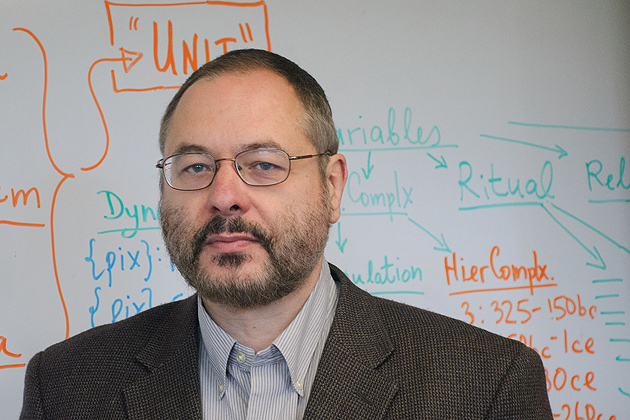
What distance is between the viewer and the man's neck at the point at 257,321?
1.32 metres

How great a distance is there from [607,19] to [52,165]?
6.94 ft

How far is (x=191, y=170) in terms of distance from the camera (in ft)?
4.26

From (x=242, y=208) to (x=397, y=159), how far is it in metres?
1.10

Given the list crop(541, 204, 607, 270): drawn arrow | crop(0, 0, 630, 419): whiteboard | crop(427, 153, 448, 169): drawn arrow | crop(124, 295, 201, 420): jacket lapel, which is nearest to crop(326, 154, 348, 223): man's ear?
crop(124, 295, 201, 420): jacket lapel

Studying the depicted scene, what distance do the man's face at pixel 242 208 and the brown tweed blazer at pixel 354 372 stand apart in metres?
0.18

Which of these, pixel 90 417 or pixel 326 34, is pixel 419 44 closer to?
pixel 326 34

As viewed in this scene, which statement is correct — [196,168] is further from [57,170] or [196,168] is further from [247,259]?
[57,170]

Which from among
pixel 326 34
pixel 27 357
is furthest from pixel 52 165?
pixel 326 34

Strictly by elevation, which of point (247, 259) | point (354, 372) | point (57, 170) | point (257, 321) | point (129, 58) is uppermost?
point (129, 58)

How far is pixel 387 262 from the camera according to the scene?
2203 millimetres

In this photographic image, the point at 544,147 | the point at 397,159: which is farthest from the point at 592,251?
the point at 397,159

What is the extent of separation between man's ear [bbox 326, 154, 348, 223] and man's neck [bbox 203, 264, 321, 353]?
25cm

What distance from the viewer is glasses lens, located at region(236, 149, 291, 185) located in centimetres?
127

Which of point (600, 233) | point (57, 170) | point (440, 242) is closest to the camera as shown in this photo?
point (57, 170)
